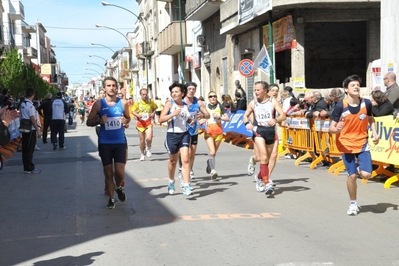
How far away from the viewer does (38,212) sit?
8867mm

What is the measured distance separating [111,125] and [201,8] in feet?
83.6

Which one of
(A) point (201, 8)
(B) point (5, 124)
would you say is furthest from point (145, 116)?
(A) point (201, 8)

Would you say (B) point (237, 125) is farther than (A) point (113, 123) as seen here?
Yes

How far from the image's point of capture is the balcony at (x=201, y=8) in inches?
1260

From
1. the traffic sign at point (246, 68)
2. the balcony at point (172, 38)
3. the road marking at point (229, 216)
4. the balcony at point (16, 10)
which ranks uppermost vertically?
the balcony at point (16, 10)

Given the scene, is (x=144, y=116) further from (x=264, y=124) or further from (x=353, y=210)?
(x=353, y=210)

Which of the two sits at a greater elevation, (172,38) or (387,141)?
(172,38)

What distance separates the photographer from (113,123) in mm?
8906

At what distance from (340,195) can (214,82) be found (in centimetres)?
2773

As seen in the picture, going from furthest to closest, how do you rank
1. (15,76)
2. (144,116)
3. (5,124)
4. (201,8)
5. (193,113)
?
(15,76) < (201,8) < (144,116) < (193,113) < (5,124)

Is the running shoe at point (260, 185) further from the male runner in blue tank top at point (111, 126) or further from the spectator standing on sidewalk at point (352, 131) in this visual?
the male runner in blue tank top at point (111, 126)

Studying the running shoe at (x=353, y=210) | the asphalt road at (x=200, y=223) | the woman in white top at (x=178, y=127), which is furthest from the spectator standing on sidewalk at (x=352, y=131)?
the woman in white top at (x=178, y=127)

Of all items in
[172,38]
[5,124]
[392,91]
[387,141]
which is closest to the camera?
[5,124]

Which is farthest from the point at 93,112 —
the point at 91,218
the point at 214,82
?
the point at 214,82
